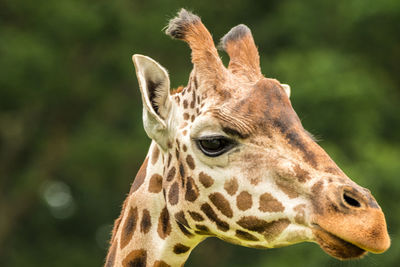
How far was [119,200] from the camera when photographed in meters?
25.7

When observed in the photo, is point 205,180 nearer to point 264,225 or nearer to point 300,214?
point 264,225

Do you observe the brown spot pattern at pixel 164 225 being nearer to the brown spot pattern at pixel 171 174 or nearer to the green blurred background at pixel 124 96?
the brown spot pattern at pixel 171 174

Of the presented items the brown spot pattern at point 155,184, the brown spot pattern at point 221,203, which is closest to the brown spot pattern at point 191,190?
the brown spot pattern at point 221,203

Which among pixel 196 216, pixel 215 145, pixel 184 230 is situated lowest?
pixel 184 230

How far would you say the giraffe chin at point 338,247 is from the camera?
4691 millimetres

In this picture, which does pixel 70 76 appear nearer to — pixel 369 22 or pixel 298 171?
pixel 369 22

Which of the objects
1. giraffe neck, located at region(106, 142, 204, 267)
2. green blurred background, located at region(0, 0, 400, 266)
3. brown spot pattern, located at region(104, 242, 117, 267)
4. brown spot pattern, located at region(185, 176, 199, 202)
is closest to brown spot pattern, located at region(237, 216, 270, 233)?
brown spot pattern, located at region(185, 176, 199, 202)

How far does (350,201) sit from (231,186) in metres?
0.89

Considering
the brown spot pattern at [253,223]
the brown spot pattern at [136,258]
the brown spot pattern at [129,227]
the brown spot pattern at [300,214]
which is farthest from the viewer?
the brown spot pattern at [129,227]

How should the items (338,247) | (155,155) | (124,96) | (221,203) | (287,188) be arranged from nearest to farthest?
(338,247), (287,188), (221,203), (155,155), (124,96)

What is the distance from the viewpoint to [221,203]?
207 inches

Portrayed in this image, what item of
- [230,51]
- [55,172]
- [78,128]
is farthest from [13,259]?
[230,51]

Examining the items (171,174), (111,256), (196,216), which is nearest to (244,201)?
(196,216)

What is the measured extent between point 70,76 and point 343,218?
64.8 ft
